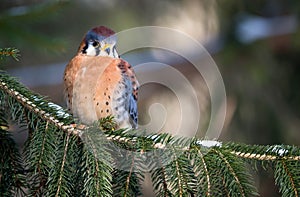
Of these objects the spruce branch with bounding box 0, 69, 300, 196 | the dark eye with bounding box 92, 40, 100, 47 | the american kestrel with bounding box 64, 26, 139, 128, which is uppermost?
the dark eye with bounding box 92, 40, 100, 47

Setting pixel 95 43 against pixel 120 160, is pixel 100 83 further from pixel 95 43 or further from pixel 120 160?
pixel 120 160

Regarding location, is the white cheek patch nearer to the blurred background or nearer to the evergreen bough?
the evergreen bough

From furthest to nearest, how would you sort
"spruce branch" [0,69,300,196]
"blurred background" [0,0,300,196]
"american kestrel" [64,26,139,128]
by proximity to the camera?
1. "blurred background" [0,0,300,196]
2. "american kestrel" [64,26,139,128]
3. "spruce branch" [0,69,300,196]

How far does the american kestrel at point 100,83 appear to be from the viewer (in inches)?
89.4

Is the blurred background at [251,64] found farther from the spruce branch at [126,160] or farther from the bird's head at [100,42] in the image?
the spruce branch at [126,160]

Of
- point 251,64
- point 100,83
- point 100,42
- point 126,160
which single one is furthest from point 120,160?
point 251,64

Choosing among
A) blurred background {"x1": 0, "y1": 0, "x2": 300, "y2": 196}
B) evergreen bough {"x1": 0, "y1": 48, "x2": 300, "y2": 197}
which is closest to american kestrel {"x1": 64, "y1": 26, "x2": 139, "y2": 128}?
evergreen bough {"x1": 0, "y1": 48, "x2": 300, "y2": 197}

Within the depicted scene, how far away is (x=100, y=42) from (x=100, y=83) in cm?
17

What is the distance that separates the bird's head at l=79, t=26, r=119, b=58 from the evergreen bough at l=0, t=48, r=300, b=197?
1.80ft

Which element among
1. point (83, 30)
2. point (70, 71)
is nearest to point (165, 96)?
point (83, 30)

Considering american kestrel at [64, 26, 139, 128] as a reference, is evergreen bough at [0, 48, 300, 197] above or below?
below

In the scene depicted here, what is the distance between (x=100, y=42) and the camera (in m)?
2.38

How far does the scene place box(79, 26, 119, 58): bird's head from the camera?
2.38 m

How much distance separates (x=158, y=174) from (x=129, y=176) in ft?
0.27
